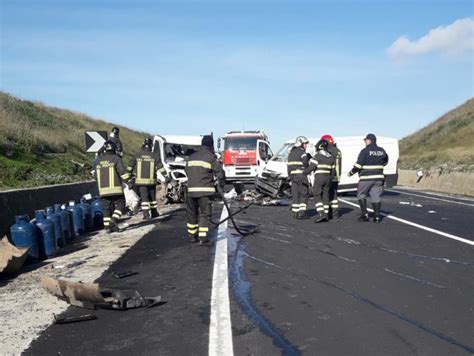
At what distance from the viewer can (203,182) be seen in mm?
8766

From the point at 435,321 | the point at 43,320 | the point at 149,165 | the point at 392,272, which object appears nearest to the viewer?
the point at 435,321

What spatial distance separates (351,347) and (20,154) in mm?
16237

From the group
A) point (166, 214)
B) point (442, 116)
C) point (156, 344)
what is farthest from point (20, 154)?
point (442, 116)

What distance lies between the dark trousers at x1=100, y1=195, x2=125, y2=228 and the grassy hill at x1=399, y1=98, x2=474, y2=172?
32.6 metres

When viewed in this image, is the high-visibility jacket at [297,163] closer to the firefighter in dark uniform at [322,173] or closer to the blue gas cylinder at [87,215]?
the firefighter in dark uniform at [322,173]

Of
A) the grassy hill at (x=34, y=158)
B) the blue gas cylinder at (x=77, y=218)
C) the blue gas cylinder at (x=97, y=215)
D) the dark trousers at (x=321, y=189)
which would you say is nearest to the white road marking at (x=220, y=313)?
the blue gas cylinder at (x=77, y=218)

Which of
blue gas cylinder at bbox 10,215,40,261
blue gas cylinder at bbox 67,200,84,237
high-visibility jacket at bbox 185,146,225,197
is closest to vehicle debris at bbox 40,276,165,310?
blue gas cylinder at bbox 10,215,40,261

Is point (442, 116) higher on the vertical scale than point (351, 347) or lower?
higher

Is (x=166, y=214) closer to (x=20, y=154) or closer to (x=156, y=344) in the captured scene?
(x=20, y=154)

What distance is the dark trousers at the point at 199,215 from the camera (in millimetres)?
8734

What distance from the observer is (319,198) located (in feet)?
38.1

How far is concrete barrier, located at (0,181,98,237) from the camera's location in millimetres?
8477

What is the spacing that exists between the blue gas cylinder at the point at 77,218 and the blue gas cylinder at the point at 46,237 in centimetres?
186

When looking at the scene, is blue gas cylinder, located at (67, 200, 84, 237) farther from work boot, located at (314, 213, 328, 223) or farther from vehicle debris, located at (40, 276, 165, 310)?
work boot, located at (314, 213, 328, 223)
